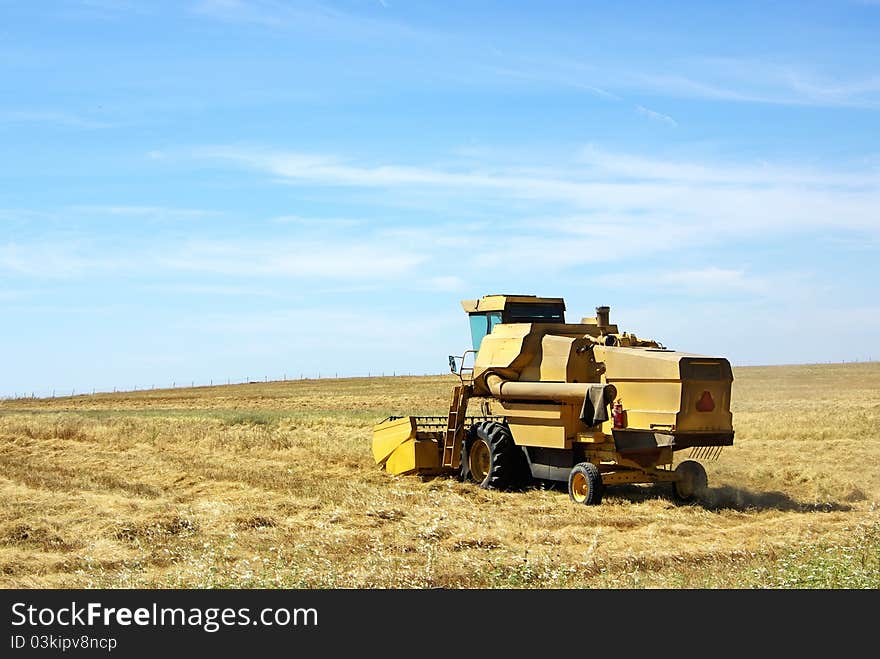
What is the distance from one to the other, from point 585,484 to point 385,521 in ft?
11.7

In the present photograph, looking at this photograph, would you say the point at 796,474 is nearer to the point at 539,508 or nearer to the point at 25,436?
the point at 539,508

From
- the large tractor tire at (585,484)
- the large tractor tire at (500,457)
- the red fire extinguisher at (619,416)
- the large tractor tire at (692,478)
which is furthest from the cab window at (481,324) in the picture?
the large tractor tire at (692,478)

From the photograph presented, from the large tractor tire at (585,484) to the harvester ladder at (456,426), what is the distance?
9.63 ft

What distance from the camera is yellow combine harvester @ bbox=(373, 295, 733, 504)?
14.1m

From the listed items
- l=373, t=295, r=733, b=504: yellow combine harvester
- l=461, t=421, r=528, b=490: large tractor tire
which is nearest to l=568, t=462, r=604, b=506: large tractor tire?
l=373, t=295, r=733, b=504: yellow combine harvester

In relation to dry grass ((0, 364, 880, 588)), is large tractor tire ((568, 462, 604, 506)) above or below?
above

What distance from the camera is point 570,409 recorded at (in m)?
15.6

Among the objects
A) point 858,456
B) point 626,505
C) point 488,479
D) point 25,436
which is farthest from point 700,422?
point 25,436

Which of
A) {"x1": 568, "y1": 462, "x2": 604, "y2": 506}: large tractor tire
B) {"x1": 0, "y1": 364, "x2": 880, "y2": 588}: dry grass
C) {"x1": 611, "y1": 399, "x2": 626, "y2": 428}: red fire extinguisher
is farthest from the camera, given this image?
{"x1": 568, "y1": 462, "x2": 604, "y2": 506}: large tractor tire

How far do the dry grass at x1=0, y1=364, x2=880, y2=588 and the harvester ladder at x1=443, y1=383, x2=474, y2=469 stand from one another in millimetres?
921

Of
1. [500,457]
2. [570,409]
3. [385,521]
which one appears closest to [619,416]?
[570,409]

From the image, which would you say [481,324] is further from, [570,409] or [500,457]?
[570,409]

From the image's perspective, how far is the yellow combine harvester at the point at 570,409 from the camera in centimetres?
1411

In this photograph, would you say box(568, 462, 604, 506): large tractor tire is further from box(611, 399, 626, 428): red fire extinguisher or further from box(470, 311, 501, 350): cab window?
box(470, 311, 501, 350): cab window
